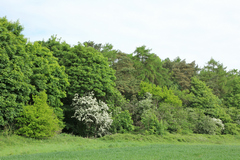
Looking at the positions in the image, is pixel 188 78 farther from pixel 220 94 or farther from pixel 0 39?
pixel 0 39

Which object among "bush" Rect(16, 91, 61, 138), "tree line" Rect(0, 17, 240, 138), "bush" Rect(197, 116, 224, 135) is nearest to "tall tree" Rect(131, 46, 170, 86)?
"tree line" Rect(0, 17, 240, 138)

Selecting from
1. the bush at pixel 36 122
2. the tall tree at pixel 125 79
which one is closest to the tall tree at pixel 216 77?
the tall tree at pixel 125 79

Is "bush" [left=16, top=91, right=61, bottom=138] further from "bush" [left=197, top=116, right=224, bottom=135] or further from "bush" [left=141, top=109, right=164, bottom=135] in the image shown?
"bush" [left=197, top=116, right=224, bottom=135]

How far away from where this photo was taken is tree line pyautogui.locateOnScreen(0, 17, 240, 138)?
17.5 meters

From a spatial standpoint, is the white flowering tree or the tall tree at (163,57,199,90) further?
the tall tree at (163,57,199,90)

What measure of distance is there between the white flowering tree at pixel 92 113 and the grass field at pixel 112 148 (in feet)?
8.37

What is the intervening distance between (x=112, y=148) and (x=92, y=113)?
856 centimetres

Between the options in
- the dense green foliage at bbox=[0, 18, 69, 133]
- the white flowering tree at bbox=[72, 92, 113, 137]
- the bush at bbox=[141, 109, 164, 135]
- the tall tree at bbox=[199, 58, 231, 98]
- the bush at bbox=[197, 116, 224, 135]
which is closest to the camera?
the dense green foliage at bbox=[0, 18, 69, 133]

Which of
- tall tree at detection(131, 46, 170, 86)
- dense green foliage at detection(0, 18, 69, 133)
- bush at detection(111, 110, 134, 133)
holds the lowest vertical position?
bush at detection(111, 110, 134, 133)

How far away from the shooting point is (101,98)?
2650 cm

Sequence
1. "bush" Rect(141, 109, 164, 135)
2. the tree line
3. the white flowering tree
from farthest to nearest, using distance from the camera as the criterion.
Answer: "bush" Rect(141, 109, 164, 135)
the white flowering tree
the tree line

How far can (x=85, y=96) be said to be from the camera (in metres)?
23.7

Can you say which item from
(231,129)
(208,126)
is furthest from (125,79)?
(231,129)

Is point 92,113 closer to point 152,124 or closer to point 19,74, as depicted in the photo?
point 152,124
